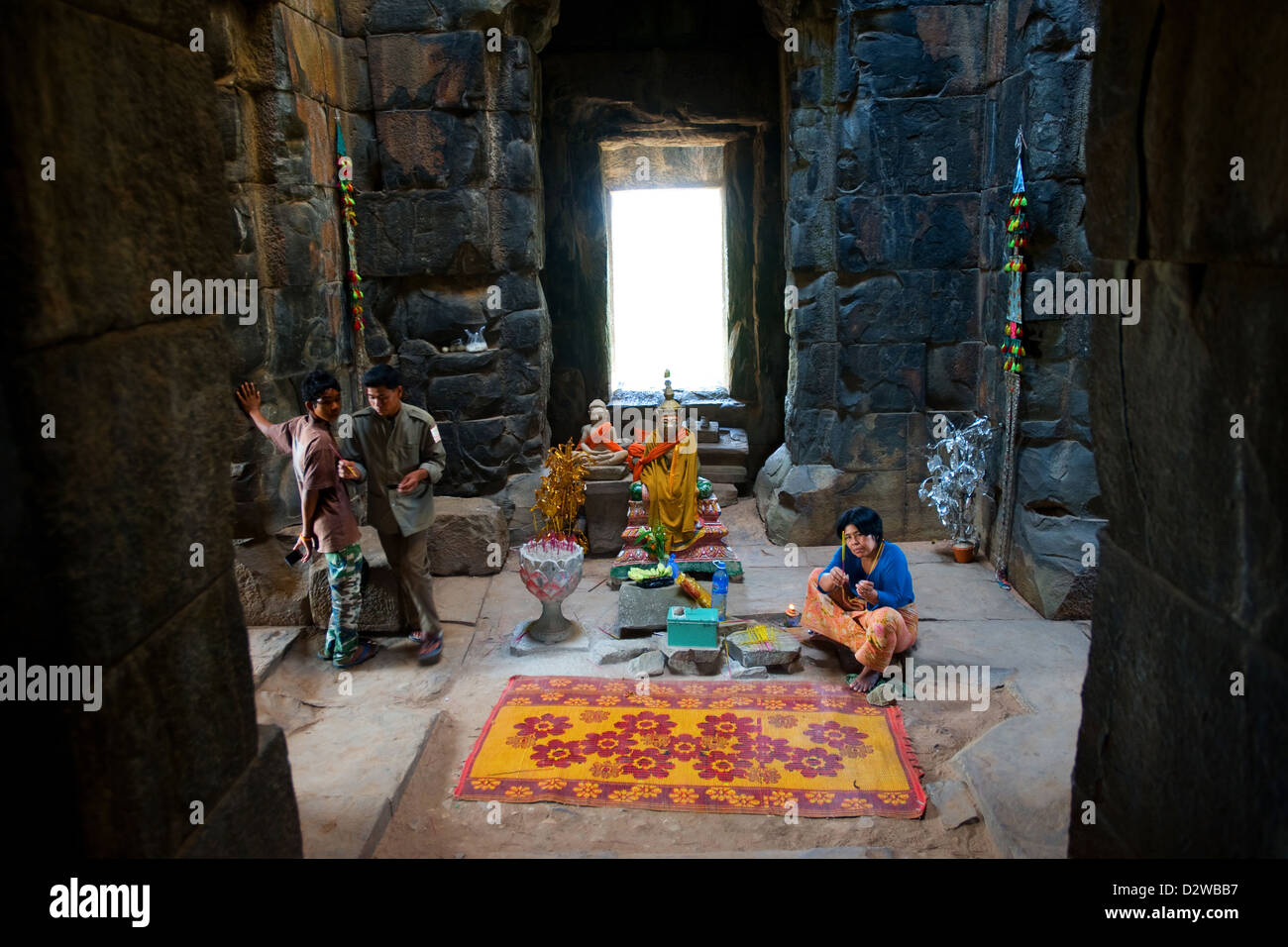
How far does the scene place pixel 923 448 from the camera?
7297 mm

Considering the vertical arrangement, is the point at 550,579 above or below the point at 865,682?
above

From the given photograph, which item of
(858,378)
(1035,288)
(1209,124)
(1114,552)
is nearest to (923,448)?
(858,378)

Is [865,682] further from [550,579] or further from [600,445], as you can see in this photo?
[600,445]

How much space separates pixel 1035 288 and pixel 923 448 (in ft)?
5.11

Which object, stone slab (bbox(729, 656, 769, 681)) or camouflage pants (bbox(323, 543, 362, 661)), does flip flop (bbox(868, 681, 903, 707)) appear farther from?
camouflage pants (bbox(323, 543, 362, 661))

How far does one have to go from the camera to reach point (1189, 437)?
196cm

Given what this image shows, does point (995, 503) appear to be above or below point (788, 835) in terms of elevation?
above

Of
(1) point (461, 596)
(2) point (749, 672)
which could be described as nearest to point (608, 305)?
(1) point (461, 596)

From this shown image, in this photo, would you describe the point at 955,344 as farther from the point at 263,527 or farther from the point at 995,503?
the point at 263,527

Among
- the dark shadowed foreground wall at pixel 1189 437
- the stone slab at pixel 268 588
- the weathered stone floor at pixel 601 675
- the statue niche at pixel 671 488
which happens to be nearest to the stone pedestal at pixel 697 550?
the statue niche at pixel 671 488

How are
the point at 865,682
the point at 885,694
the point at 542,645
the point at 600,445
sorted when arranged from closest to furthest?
the point at 885,694 < the point at 865,682 < the point at 542,645 < the point at 600,445

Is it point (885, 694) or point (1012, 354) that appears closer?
point (885, 694)

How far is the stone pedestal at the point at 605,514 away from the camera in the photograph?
744 cm

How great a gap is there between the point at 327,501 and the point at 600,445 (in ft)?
9.46
